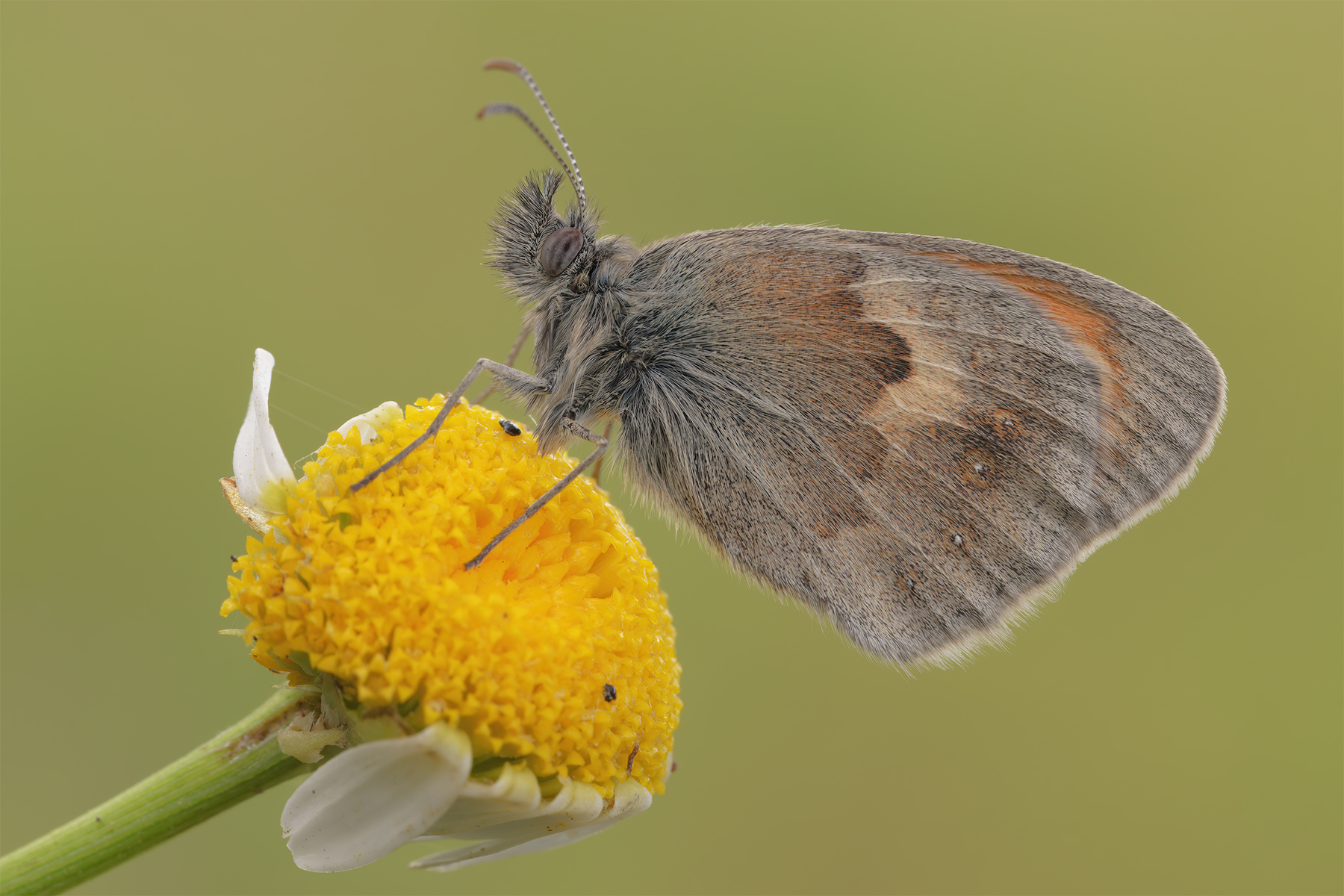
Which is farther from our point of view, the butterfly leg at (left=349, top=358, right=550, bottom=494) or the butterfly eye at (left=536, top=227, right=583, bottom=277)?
the butterfly eye at (left=536, top=227, right=583, bottom=277)

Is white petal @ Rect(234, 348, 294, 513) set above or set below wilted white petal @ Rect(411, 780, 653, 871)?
above

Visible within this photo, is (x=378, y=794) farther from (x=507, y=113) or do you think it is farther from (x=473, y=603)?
(x=507, y=113)

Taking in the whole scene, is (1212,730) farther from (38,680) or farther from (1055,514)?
(38,680)

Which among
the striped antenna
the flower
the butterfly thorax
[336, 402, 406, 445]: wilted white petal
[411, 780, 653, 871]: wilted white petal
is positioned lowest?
[411, 780, 653, 871]: wilted white petal

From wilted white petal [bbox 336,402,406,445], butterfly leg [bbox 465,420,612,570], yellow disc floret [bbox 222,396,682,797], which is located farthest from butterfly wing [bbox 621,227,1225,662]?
wilted white petal [bbox 336,402,406,445]

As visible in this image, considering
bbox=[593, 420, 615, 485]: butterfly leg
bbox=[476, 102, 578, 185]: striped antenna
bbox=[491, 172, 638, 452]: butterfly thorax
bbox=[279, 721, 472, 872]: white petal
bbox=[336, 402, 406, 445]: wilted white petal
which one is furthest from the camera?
bbox=[593, 420, 615, 485]: butterfly leg

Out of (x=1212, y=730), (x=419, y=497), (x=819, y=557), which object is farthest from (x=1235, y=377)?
(x=419, y=497)

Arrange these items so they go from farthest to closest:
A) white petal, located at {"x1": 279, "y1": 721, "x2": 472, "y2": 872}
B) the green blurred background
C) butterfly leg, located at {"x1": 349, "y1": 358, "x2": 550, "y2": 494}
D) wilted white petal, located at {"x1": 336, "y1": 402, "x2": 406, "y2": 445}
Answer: the green blurred background → wilted white petal, located at {"x1": 336, "y1": 402, "x2": 406, "y2": 445} → butterfly leg, located at {"x1": 349, "y1": 358, "x2": 550, "y2": 494} → white petal, located at {"x1": 279, "y1": 721, "x2": 472, "y2": 872}

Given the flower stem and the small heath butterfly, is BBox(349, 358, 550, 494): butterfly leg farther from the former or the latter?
Result: the flower stem
